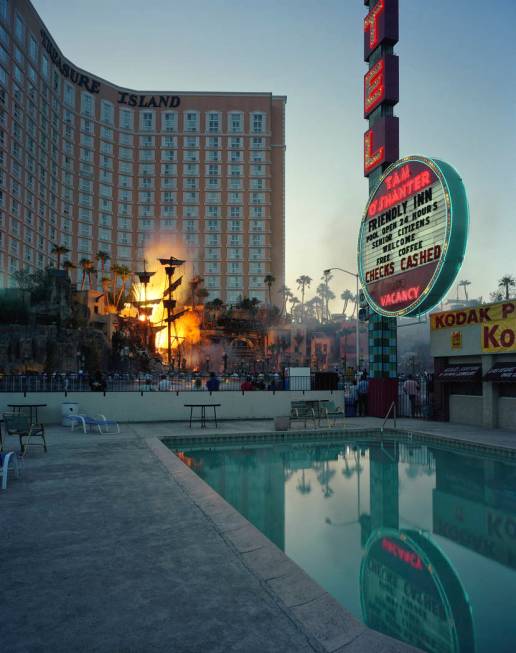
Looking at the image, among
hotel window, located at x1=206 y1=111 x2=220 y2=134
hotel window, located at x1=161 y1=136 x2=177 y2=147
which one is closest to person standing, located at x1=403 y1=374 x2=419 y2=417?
hotel window, located at x1=206 y1=111 x2=220 y2=134

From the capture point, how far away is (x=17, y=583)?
4852mm

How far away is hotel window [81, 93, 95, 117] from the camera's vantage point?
4136 inches

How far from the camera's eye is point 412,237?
19.0 metres

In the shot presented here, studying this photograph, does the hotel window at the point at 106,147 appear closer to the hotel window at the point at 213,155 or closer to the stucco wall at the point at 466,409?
the hotel window at the point at 213,155

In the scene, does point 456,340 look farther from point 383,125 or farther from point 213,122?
point 213,122

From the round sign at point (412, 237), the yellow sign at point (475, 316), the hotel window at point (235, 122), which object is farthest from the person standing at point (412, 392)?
the hotel window at point (235, 122)

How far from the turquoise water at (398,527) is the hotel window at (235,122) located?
4203 inches

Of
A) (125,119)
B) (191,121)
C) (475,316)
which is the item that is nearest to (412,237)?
(475,316)

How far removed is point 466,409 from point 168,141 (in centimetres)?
10377

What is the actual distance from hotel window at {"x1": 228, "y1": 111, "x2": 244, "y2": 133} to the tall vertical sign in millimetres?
92283

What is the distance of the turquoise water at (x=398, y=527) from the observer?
5582mm

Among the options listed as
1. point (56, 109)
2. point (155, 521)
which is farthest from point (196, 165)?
point (155, 521)

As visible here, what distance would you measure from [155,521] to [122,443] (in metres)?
8.32

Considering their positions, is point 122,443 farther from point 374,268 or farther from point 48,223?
point 48,223
